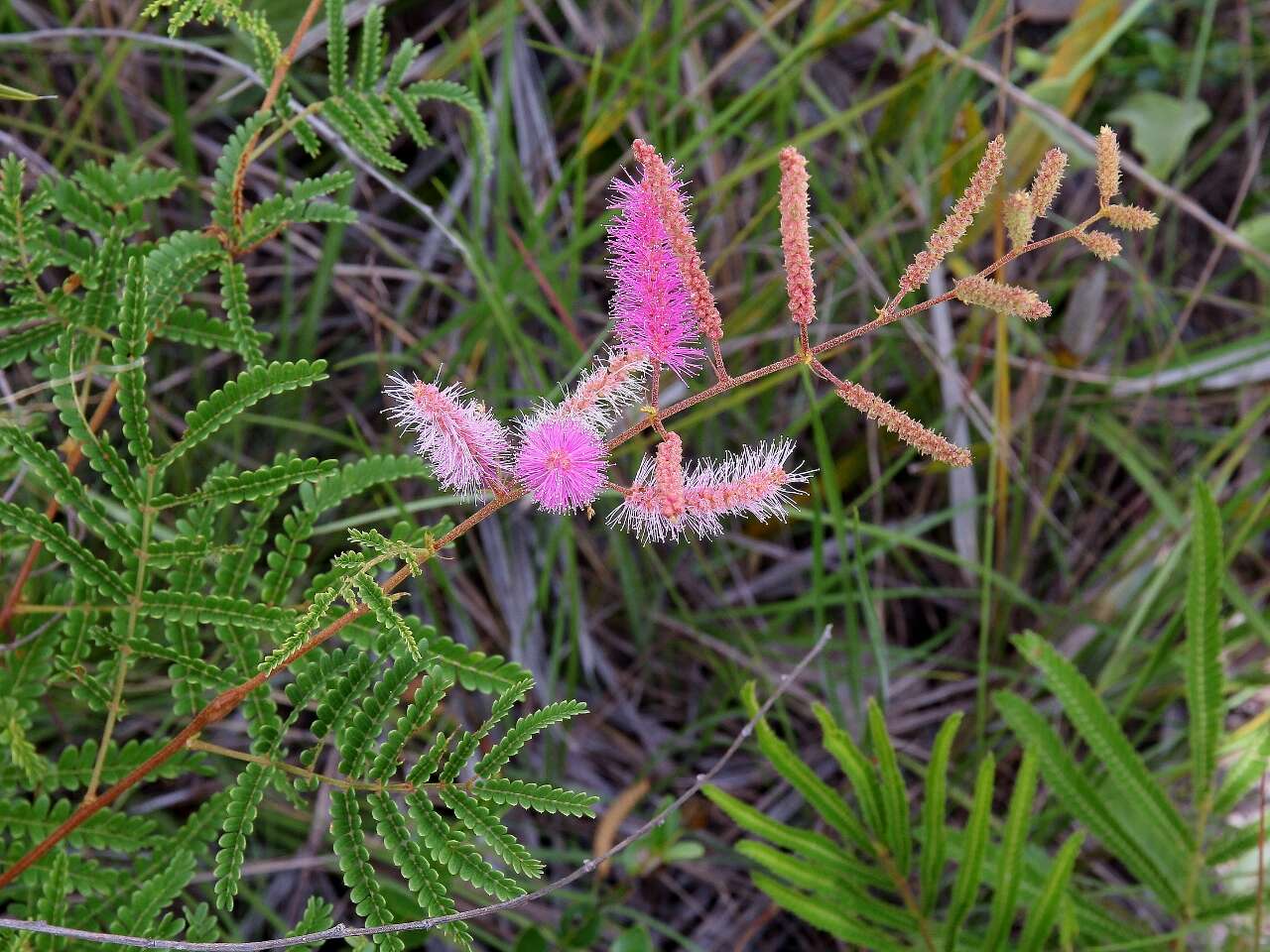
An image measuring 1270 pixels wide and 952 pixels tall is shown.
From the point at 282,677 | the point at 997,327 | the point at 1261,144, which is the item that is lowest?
the point at 282,677

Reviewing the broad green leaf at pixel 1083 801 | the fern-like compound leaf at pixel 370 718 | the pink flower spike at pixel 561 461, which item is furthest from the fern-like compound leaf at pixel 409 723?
the broad green leaf at pixel 1083 801

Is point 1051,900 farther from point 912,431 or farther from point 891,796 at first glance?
point 912,431

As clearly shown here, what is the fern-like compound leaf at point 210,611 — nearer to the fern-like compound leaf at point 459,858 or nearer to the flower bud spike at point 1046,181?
the fern-like compound leaf at point 459,858

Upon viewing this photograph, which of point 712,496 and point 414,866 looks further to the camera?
point 414,866

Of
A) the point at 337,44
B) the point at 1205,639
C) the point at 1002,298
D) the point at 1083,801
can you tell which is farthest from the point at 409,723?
the point at 1205,639

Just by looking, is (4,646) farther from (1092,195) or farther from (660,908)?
(1092,195)

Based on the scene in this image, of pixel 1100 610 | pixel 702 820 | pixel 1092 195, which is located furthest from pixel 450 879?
pixel 1092 195

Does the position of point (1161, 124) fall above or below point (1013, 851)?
above
